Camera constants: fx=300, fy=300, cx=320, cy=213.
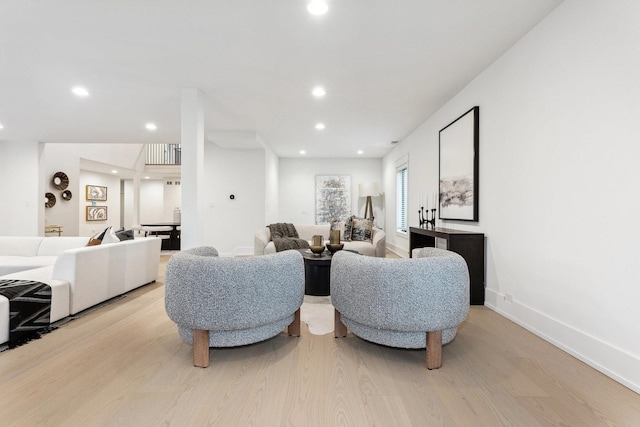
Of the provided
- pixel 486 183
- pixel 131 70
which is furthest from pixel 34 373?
pixel 486 183

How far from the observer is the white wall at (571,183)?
183 cm

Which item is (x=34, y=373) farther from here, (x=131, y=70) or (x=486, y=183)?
(x=486, y=183)

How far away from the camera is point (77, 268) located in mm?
2914

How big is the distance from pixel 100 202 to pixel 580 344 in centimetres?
1284

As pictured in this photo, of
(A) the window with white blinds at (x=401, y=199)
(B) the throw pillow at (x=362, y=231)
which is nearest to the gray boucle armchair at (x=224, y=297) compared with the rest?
(B) the throw pillow at (x=362, y=231)

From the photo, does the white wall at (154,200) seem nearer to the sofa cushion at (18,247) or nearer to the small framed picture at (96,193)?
the small framed picture at (96,193)

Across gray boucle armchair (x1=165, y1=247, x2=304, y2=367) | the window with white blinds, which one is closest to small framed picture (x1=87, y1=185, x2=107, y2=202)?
the window with white blinds

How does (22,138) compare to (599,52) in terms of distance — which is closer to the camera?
(599,52)

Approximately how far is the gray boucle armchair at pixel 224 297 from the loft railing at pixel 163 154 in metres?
9.03

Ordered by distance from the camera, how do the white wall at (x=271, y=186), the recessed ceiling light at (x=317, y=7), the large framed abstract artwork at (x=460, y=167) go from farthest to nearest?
1. the white wall at (x=271, y=186)
2. the large framed abstract artwork at (x=460, y=167)
3. the recessed ceiling light at (x=317, y=7)

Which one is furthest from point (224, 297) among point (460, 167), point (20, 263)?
point (20, 263)

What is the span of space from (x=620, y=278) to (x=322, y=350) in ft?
6.53

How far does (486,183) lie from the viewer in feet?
10.9

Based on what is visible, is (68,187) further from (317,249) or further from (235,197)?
(317,249)
